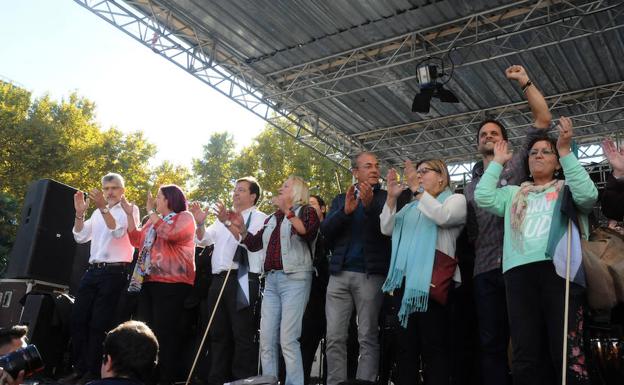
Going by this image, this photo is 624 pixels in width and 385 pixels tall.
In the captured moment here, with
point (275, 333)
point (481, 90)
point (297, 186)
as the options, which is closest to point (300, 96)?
point (481, 90)

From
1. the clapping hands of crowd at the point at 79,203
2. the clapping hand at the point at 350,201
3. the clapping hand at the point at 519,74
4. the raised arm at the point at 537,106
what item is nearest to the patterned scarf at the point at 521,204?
the raised arm at the point at 537,106

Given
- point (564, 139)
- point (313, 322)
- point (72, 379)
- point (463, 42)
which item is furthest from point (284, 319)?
point (463, 42)

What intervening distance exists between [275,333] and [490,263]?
1.78 meters

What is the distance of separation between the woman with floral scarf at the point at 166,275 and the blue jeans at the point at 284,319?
2.78ft

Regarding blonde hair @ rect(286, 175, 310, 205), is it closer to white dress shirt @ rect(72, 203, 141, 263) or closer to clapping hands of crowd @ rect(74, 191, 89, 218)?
white dress shirt @ rect(72, 203, 141, 263)

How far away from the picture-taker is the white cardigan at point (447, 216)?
348cm

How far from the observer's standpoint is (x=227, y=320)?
15.6 feet

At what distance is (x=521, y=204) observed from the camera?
3.23 meters

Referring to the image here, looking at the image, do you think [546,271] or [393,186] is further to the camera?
[393,186]

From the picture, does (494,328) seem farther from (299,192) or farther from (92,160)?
(92,160)

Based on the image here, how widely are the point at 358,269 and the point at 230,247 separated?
146 cm

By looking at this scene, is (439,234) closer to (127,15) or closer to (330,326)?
(330,326)

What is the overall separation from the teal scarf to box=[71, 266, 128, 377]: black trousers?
8.92 feet

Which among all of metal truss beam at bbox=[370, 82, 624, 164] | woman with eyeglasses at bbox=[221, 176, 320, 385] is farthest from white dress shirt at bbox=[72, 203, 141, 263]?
metal truss beam at bbox=[370, 82, 624, 164]
